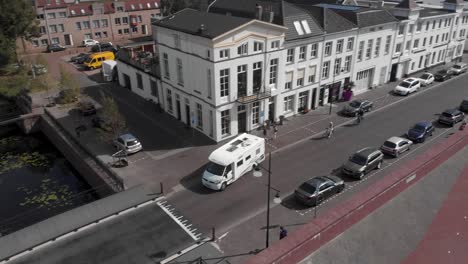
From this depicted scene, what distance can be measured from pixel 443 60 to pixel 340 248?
198 ft

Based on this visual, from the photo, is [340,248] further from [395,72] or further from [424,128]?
Result: [395,72]

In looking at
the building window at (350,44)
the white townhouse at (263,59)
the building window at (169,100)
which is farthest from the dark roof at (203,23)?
the building window at (350,44)

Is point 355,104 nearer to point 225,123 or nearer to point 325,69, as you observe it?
point 325,69

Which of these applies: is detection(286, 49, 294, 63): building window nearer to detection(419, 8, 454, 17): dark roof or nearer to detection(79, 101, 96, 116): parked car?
detection(79, 101, 96, 116): parked car

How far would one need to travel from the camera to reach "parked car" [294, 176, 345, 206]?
93.8ft

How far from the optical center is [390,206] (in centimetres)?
2542

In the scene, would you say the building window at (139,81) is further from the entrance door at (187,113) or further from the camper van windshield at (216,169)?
the camper van windshield at (216,169)

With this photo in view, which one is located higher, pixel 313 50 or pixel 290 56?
pixel 313 50

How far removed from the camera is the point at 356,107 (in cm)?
4609

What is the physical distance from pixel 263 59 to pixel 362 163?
14.5 m

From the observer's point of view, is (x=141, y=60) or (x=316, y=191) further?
(x=141, y=60)

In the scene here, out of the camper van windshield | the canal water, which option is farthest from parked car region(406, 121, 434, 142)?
the canal water

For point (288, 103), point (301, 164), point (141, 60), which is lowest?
point (301, 164)

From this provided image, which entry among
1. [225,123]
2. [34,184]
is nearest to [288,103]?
[225,123]
